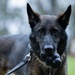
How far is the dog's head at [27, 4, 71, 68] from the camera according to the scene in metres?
7.67

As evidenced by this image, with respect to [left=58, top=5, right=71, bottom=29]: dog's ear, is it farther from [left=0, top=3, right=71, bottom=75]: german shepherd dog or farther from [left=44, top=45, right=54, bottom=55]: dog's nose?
[left=44, top=45, right=54, bottom=55]: dog's nose

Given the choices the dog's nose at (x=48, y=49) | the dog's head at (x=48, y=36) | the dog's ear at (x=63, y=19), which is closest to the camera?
the dog's nose at (x=48, y=49)

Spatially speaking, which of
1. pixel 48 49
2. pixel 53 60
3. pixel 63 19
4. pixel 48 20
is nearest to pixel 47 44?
pixel 48 49

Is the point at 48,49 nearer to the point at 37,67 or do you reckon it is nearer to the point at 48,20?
the point at 48,20

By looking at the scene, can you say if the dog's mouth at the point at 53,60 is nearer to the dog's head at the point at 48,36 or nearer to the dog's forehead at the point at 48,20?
the dog's head at the point at 48,36

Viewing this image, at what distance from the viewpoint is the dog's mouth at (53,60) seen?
7.67 m

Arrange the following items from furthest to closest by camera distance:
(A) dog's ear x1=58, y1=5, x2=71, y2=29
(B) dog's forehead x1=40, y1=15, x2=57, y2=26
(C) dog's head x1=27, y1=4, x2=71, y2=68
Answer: (A) dog's ear x1=58, y1=5, x2=71, y2=29, (B) dog's forehead x1=40, y1=15, x2=57, y2=26, (C) dog's head x1=27, y1=4, x2=71, y2=68

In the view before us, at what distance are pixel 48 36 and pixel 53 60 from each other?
0.40 metres

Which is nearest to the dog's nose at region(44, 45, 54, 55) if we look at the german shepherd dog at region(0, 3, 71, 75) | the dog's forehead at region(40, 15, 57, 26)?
the german shepherd dog at region(0, 3, 71, 75)

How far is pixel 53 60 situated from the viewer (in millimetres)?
7688

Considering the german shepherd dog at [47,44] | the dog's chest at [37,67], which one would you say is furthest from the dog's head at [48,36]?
the dog's chest at [37,67]

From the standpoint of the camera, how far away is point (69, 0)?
1754 inches

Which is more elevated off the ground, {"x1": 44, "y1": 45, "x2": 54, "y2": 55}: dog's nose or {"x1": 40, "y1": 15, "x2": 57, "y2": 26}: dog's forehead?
{"x1": 40, "y1": 15, "x2": 57, "y2": 26}: dog's forehead

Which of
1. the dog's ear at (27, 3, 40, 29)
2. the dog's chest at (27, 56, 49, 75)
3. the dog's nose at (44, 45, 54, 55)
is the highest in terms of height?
the dog's ear at (27, 3, 40, 29)
